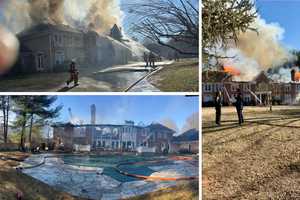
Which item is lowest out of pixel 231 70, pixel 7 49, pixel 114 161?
pixel 114 161

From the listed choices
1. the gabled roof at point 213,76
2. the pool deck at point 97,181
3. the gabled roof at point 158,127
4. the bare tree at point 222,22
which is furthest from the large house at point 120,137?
the bare tree at point 222,22

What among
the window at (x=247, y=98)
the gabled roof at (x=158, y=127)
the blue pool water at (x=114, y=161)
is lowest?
the blue pool water at (x=114, y=161)

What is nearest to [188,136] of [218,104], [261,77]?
[218,104]

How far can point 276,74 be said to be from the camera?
9.66ft

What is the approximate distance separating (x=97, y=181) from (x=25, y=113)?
2.25ft

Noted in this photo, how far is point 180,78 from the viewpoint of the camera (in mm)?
2756

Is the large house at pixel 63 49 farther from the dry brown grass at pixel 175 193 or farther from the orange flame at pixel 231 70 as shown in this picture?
the dry brown grass at pixel 175 193

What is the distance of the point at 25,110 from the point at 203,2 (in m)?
1.48

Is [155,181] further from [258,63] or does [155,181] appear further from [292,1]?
[292,1]

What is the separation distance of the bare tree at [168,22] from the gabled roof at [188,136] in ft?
1.76

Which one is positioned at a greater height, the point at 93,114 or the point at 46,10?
the point at 46,10

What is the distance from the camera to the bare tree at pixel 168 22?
2.72 m

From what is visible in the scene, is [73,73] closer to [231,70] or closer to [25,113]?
[25,113]

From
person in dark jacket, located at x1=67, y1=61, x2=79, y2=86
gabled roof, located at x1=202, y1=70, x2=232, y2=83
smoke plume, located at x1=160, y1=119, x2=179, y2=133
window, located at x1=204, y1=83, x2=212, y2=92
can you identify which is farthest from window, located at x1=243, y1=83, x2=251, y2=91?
person in dark jacket, located at x1=67, y1=61, x2=79, y2=86
